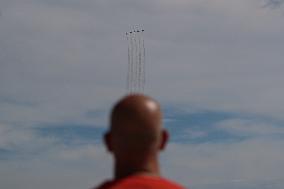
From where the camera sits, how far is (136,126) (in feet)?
580

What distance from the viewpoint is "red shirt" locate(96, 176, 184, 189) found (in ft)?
579

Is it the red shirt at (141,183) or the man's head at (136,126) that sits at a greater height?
the man's head at (136,126)

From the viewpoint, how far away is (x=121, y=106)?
17688 cm

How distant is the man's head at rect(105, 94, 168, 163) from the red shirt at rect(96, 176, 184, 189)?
49 centimetres

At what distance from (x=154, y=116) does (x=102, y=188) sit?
1.56 m

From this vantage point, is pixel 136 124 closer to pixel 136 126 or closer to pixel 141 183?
pixel 136 126

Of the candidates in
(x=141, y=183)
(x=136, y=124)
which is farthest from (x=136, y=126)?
(x=141, y=183)

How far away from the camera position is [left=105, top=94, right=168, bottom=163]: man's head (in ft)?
580

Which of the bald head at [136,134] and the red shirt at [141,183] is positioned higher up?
the bald head at [136,134]

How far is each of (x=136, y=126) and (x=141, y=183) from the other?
1035 millimetres

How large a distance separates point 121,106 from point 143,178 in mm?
1329

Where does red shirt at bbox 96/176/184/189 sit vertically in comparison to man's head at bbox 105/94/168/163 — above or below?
below

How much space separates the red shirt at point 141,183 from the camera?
176625mm

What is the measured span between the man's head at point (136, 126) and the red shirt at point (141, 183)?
489mm
